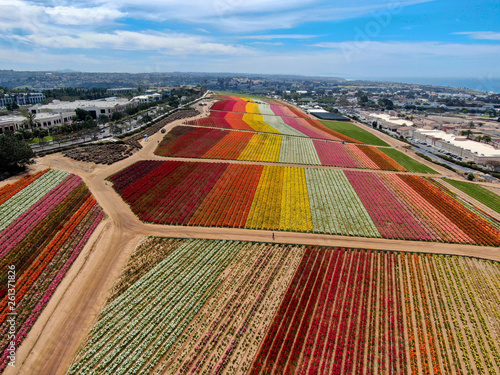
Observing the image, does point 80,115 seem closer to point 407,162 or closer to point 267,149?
point 267,149

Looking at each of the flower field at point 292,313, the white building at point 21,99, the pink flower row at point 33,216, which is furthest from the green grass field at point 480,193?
the white building at point 21,99

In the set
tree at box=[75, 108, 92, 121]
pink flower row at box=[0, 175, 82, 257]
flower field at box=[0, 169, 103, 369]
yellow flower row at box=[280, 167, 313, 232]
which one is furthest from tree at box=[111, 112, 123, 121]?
yellow flower row at box=[280, 167, 313, 232]

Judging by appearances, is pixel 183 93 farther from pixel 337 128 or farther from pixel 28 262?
pixel 28 262

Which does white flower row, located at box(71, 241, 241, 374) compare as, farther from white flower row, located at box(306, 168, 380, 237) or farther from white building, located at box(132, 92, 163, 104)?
white building, located at box(132, 92, 163, 104)

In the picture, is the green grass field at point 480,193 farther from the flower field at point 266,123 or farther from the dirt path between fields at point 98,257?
the flower field at point 266,123

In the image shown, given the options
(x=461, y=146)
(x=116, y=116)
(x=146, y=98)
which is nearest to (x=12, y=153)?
(x=116, y=116)

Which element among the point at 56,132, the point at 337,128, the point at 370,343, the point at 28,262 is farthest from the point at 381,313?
the point at 337,128
